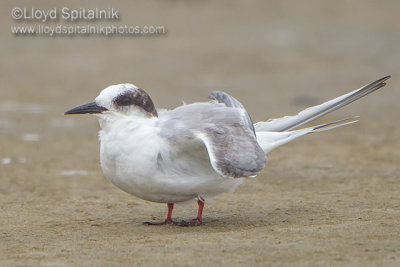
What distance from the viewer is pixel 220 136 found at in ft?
17.0

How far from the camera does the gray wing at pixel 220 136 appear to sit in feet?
16.4

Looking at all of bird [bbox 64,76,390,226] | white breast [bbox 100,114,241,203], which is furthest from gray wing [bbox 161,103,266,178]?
white breast [bbox 100,114,241,203]

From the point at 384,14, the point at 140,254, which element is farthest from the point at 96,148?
the point at 384,14

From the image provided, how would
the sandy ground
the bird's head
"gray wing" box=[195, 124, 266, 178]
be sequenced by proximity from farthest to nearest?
the bird's head
"gray wing" box=[195, 124, 266, 178]
the sandy ground

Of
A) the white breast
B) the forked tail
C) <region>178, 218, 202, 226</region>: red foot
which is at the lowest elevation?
<region>178, 218, 202, 226</region>: red foot

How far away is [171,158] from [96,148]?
441 cm

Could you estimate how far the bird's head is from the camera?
534 cm

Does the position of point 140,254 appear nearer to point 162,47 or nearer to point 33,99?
point 33,99

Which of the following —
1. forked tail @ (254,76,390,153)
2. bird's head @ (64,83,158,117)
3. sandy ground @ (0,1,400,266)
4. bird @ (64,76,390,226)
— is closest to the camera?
sandy ground @ (0,1,400,266)

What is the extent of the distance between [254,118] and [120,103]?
6117 millimetres

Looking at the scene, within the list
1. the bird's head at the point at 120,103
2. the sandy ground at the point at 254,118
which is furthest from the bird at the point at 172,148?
the sandy ground at the point at 254,118

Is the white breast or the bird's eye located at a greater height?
the bird's eye

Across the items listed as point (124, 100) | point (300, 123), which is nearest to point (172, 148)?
point (124, 100)

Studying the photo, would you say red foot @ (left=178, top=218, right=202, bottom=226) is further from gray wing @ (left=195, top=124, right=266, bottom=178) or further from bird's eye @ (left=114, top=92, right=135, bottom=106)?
bird's eye @ (left=114, top=92, right=135, bottom=106)
